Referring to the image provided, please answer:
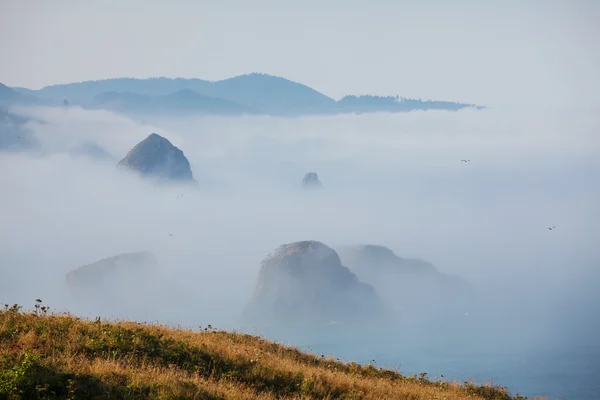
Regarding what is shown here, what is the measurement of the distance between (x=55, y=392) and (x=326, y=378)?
8633 millimetres

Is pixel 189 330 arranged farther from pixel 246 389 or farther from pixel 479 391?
pixel 479 391

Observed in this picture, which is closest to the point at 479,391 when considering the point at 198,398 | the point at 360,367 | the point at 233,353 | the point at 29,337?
the point at 360,367

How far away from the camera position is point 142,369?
51.3ft

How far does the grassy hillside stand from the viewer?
45.5 ft

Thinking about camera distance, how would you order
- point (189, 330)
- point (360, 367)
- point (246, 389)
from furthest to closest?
1. point (360, 367)
2. point (189, 330)
3. point (246, 389)

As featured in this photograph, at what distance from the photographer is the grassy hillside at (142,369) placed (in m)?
13.9

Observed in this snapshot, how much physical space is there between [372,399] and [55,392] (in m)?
9.18

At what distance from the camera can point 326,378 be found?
19.0m

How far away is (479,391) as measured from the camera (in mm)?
26047

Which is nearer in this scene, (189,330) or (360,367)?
(189,330)

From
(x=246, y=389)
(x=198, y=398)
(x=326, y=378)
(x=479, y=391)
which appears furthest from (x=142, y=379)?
(x=479, y=391)

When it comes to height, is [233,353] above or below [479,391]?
above

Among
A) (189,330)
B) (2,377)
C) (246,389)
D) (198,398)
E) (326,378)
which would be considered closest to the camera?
(2,377)

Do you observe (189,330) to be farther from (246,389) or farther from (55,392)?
(55,392)
